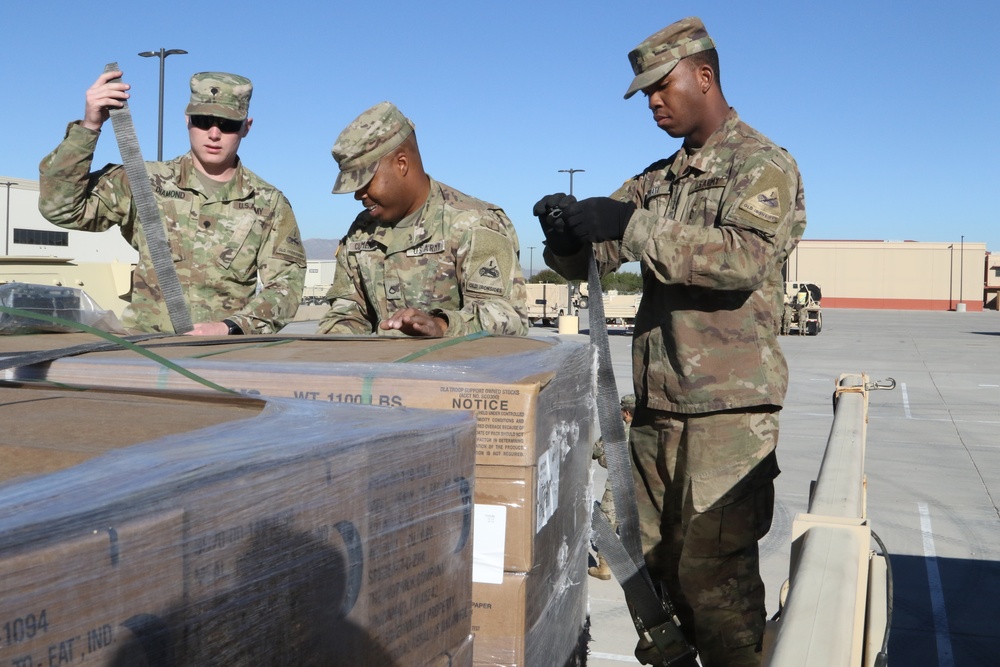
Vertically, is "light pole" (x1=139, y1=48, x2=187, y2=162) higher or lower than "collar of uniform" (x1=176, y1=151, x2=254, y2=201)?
higher

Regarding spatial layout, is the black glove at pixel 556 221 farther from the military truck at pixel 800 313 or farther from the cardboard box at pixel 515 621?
the military truck at pixel 800 313

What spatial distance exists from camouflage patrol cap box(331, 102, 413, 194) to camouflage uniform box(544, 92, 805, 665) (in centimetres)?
55

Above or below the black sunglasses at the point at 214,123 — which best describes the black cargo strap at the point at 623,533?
below

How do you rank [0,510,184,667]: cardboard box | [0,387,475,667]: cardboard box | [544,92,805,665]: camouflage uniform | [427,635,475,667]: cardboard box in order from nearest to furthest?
[0,510,184,667]: cardboard box → [0,387,475,667]: cardboard box → [427,635,475,667]: cardboard box → [544,92,805,665]: camouflage uniform

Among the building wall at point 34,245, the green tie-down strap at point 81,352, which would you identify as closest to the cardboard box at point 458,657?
the green tie-down strap at point 81,352

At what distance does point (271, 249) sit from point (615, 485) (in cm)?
151

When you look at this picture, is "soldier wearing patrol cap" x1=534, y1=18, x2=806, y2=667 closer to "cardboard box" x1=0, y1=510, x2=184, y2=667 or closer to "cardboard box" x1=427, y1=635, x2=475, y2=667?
"cardboard box" x1=427, y1=635, x2=475, y2=667

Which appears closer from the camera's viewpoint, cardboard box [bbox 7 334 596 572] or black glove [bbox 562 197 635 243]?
cardboard box [bbox 7 334 596 572]

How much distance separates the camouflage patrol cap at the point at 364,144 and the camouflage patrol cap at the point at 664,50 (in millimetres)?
688

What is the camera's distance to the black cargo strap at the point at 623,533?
98.7 inches

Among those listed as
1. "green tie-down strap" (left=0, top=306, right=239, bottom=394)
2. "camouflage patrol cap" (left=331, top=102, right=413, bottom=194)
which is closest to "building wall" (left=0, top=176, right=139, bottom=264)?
"camouflage patrol cap" (left=331, top=102, right=413, bottom=194)

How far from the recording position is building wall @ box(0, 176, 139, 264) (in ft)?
96.1

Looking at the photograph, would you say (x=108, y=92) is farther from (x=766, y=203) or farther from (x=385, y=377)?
(x=766, y=203)

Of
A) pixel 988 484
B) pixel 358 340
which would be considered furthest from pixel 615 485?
pixel 988 484
